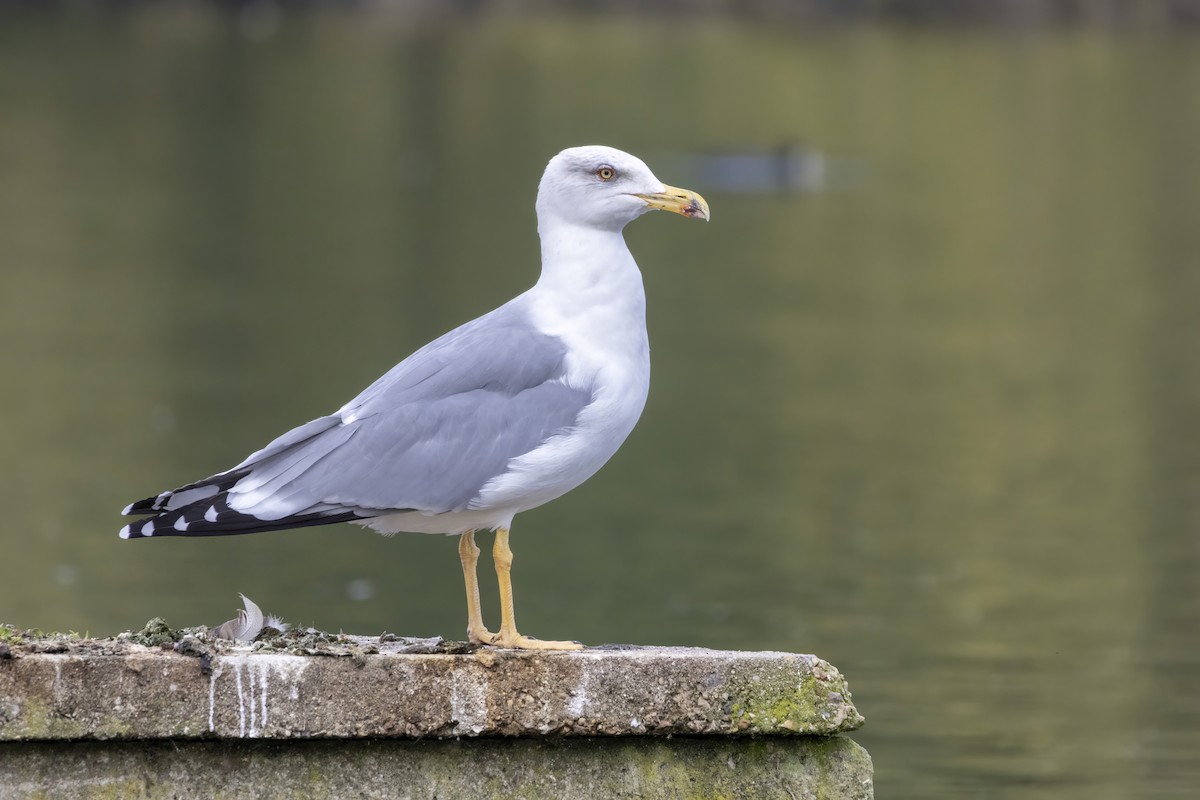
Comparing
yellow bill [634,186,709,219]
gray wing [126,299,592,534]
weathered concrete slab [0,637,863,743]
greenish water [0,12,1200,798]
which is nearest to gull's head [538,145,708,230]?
yellow bill [634,186,709,219]

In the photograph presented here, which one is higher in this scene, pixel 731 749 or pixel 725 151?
pixel 725 151

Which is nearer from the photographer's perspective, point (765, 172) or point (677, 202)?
point (677, 202)

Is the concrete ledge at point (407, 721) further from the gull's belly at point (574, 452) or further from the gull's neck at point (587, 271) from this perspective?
the gull's neck at point (587, 271)

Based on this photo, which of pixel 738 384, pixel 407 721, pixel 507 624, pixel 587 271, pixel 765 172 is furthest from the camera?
pixel 765 172

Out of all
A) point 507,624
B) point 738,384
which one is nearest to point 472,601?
point 507,624

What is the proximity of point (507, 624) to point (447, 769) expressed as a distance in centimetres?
51

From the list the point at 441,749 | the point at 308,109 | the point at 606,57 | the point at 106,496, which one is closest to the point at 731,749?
the point at 441,749

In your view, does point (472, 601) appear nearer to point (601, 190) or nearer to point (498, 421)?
point (498, 421)

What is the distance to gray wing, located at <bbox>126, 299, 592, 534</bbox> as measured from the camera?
5535 mm

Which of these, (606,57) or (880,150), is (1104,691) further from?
(606,57)

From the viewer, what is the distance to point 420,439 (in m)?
5.67

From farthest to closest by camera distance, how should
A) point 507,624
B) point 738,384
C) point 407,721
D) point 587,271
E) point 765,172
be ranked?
point 765,172, point 738,384, point 587,271, point 507,624, point 407,721

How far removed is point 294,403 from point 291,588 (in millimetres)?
4913

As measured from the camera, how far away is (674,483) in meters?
14.8
